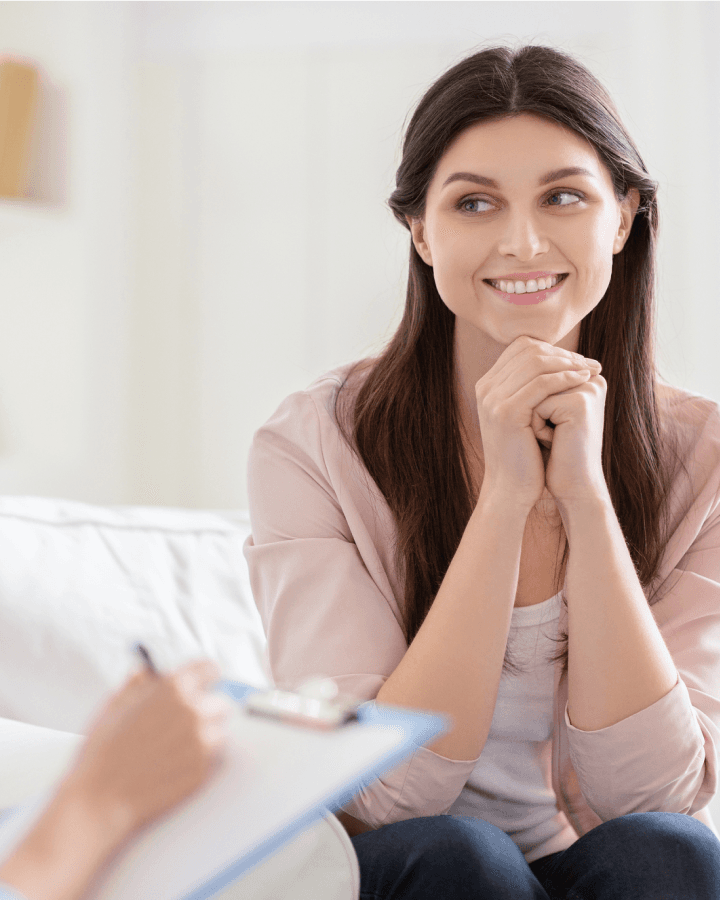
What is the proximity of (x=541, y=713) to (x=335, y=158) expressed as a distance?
1.39 m

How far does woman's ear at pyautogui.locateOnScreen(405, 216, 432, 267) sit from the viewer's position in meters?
1.09

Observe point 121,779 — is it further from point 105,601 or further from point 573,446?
point 105,601

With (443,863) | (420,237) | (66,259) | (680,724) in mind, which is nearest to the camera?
(443,863)

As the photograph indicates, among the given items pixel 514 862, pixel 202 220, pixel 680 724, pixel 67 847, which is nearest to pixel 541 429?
pixel 680 724

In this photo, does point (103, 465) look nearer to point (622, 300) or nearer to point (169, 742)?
point (622, 300)

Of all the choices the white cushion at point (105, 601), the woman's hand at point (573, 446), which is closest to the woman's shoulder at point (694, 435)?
the woman's hand at point (573, 446)

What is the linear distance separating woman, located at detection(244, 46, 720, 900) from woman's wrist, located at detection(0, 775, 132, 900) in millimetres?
423

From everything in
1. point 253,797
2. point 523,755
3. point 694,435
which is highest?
point 694,435

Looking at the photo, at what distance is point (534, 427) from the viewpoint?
3.20 feet

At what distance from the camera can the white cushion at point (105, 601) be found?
1106 mm

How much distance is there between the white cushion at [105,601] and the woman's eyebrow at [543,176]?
0.63m

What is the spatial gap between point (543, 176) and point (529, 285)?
0.11m

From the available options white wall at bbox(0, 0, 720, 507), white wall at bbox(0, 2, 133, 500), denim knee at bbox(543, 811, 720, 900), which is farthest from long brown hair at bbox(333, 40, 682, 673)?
white wall at bbox(0, 2, 133, 500)

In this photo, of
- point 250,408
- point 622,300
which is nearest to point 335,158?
point 250,408
